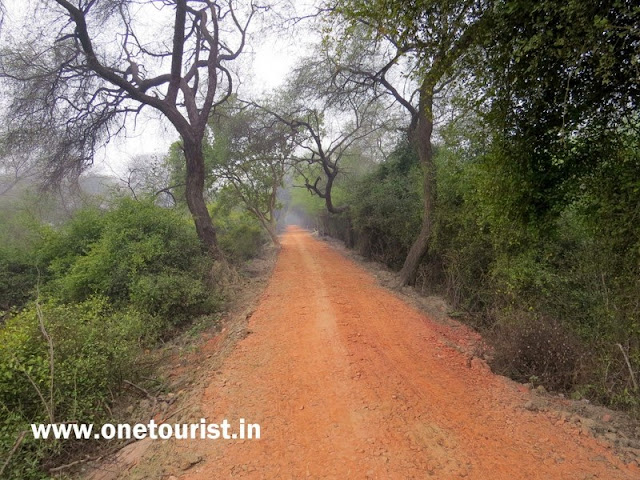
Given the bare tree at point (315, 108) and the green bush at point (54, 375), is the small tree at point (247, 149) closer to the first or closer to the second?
the bare tree at point (315, 108)

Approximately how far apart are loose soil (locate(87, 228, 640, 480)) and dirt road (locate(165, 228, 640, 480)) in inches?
0.5

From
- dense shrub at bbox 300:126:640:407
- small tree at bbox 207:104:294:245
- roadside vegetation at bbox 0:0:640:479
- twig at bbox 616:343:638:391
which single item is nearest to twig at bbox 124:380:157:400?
roadside vegetation at bbox 0:0:640:479

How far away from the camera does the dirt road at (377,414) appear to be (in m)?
2.50

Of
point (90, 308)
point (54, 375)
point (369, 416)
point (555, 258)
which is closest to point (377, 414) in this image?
point (369, 416)

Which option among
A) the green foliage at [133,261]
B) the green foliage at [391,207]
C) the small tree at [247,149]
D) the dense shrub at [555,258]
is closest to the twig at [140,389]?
the green foliage at [133,261]

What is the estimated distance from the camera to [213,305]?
6980 millimetres

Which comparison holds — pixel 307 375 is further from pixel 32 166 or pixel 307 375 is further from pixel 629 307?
pixel 32 166

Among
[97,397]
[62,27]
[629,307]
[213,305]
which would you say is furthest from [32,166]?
[629,307]

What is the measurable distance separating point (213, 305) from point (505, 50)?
677 cm

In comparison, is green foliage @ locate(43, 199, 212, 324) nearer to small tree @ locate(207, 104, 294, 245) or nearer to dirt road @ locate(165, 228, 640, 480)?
dirt road @ locate(165, 228, 640, 480)

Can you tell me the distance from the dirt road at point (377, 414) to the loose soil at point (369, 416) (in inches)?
0.5

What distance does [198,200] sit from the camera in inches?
366

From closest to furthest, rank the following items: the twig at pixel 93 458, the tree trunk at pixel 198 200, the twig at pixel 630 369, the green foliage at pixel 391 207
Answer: the twig at pixel 93 458
the twig at pixel 630 369
the tree trunk at pixel 198 200
the green foliage at pixel 391 207

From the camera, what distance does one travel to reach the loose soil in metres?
2.50
